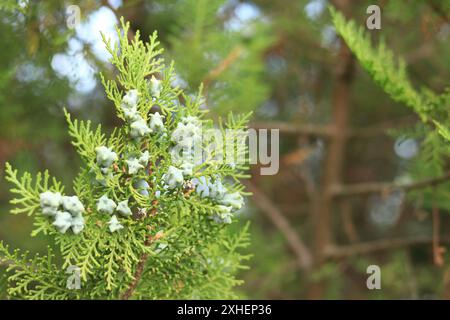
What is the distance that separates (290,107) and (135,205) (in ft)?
4.59

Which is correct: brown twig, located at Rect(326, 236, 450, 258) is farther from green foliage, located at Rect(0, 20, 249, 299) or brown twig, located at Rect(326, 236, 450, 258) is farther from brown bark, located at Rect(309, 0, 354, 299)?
green foliage, located at Rect(0, 20, 249, 299)

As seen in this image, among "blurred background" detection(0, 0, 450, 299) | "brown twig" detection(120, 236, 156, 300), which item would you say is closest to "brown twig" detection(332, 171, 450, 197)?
"blurred background" detection(0, 0, 450, 299)

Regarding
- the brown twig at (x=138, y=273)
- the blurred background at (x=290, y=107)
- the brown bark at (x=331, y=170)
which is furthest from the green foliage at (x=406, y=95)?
the brown bark at (x=331, y=170)

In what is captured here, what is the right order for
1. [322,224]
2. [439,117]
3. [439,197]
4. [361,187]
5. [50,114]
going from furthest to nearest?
1. [322,224]
2. [361,187]
3. [50,114]
4. [439,197]
5. [439,117]

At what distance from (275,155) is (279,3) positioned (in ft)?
2.69

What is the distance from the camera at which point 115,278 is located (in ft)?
2.06

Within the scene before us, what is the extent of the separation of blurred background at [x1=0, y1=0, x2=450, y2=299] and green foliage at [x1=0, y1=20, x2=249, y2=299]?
32cm

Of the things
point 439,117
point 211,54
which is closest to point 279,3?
point 211,54

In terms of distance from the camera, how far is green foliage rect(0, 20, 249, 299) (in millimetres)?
582

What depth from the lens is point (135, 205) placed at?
2.18 feet

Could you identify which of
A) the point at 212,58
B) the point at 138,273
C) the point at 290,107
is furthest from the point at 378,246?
the point at 138,273

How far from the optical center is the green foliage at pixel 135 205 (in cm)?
58

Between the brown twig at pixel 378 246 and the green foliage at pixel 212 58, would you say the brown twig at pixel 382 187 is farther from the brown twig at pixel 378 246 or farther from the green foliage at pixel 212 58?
the green foliage at pixel 212 58
